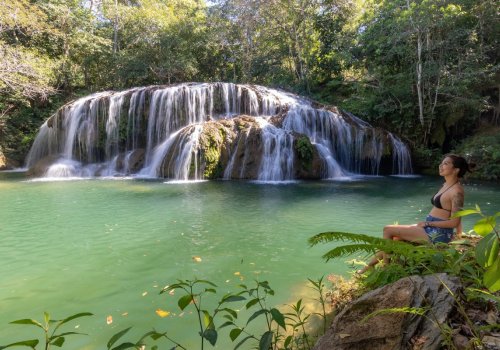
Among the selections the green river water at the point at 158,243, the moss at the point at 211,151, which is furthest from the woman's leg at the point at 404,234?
the moss at the point at 211,151

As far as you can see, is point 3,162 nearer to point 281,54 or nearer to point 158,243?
point 158,243

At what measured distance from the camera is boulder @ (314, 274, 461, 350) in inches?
67.5

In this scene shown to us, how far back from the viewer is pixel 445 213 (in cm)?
341

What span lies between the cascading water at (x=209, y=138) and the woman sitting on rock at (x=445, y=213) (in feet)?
33.2

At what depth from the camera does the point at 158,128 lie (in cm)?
1723

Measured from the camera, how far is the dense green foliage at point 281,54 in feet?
46.6

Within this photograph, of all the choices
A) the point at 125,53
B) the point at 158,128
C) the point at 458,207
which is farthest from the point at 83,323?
the point at 125,53

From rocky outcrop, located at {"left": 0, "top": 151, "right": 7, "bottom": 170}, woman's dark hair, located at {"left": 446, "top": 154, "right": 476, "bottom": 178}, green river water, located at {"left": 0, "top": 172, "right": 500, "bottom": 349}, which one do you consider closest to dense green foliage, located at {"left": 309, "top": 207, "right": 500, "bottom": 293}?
woman's dark hair, located at {"left": 446, "top": 154, "right": 476, "bottom": 178}

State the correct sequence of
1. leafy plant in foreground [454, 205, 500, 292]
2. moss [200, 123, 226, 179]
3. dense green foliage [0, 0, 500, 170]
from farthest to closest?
dense green foliage [0, 0, 500, 170] < moss [200, 123, 226, 179] < leafy plant in foreground [454, 205, 500, 292]

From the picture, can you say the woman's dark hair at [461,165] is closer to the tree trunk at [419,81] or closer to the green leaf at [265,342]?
the green leaf at [265,342]

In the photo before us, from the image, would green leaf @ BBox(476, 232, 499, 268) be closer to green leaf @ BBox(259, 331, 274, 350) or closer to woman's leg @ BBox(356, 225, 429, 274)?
green leaf @ BBox(259, 331, 274, 350)

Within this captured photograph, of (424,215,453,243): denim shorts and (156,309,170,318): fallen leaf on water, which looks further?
(424,215,453,243): denim shorts

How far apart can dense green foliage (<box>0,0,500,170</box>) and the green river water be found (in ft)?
18.8

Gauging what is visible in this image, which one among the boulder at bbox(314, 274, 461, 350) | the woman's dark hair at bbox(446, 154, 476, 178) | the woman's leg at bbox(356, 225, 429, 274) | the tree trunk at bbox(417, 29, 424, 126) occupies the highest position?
the tree trunk at bbox(417, 29, 424, 126)
